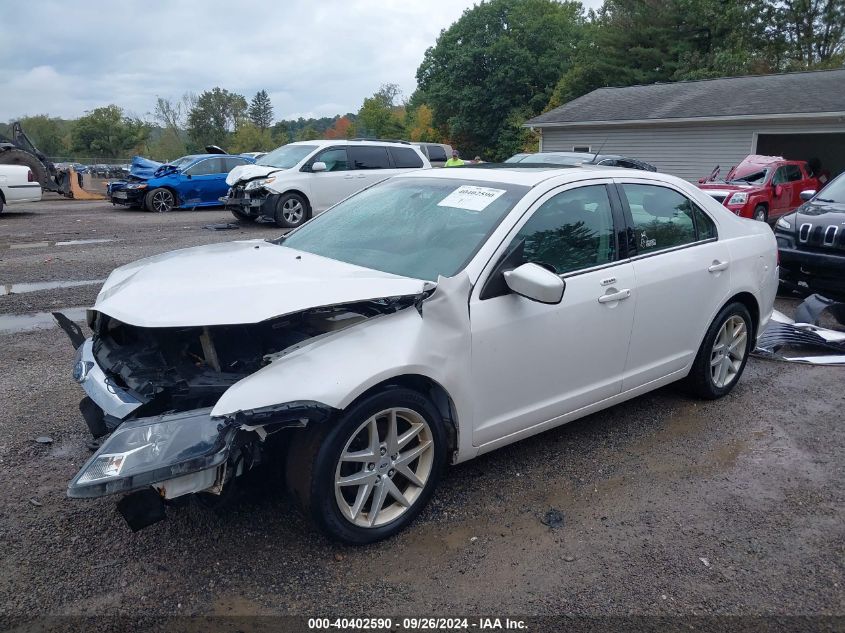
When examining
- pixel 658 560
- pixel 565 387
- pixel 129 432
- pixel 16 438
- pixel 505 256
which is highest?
pixel 505 256

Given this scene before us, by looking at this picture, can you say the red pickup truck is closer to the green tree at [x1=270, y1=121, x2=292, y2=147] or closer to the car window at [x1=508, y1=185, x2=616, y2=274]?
the car window at [x1=508, y1=185, x2=616, y2=274]

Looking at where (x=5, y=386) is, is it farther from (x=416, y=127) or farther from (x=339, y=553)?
(x=416, y=127)

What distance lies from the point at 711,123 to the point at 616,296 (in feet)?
70.6

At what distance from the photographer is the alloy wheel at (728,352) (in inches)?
190

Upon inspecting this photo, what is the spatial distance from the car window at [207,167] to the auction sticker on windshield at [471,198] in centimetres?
1550

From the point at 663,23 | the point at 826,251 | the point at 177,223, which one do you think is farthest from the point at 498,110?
the point at 826,251

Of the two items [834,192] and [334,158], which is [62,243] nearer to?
[334,158]

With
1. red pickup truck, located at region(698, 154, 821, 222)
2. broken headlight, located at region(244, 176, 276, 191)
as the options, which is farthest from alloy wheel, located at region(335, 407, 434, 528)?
red pickup truck, located at region(698, 154, 821, 222)

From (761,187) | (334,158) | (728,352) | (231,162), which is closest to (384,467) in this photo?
(728,352)

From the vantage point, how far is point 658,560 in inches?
122

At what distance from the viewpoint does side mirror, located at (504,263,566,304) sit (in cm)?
317

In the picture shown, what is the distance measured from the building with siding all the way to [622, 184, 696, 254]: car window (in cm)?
1609

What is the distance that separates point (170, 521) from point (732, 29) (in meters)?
40.0

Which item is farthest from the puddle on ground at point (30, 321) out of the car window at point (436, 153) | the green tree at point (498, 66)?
the green tree at point (498, 66)
